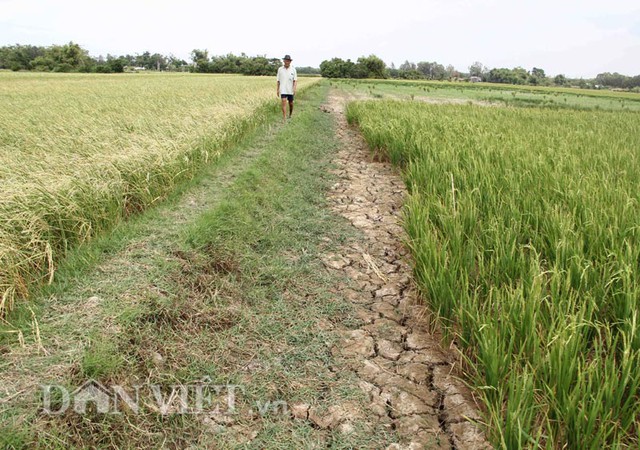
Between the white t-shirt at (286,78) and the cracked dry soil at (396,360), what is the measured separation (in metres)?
6.25

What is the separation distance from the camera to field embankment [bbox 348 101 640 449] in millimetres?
1424

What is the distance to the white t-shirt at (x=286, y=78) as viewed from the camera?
29.3 ft

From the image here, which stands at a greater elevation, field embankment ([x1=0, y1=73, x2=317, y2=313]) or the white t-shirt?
the white t-shirt

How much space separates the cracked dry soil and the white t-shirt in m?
6.25

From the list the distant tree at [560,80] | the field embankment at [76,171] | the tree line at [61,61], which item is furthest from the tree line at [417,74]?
the field embankment at [76,171]

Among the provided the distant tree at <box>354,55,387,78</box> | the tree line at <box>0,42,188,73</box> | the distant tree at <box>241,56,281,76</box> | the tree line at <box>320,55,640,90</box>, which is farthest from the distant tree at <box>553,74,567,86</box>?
the tree line at <box>0,42,188,73</box>

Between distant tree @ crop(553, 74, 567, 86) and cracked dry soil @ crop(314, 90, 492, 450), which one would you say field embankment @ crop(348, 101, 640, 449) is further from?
distant tree @ crop(553, 74, 567, 86)

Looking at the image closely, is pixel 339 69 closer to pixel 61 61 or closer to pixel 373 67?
pixel 373 67

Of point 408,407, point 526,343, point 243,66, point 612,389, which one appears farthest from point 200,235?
point 243,66

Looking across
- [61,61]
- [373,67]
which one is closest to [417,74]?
[373,67]

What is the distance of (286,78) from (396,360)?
Answer: 820 cm

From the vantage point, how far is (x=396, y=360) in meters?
2.15

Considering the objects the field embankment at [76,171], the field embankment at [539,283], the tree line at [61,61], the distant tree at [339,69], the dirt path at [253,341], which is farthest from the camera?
the distant tree at [339,69]

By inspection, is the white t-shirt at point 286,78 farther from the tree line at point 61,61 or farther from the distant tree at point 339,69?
the distant tree at point 339,69
